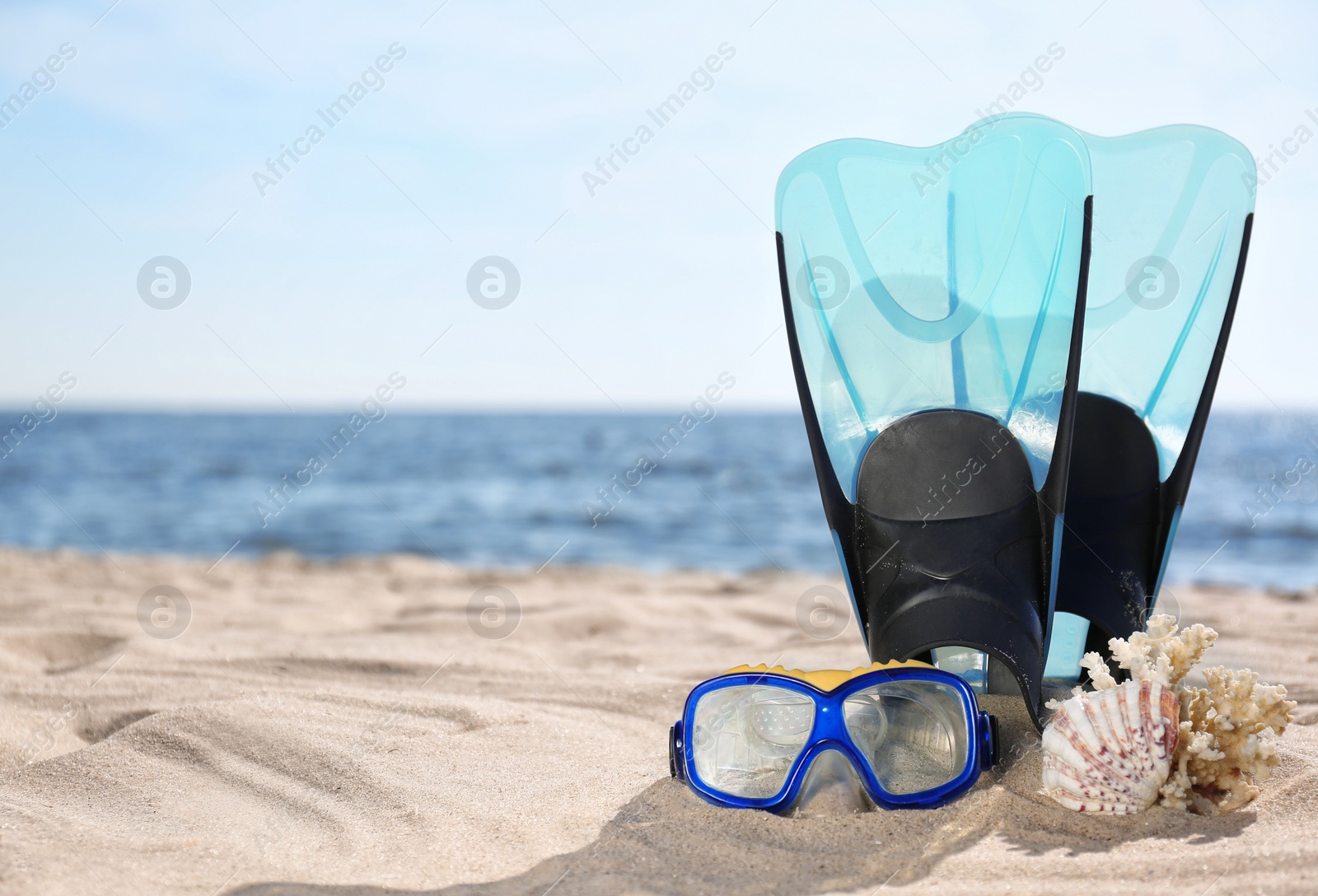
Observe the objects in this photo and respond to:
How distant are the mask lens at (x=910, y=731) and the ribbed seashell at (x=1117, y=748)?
0.20 m

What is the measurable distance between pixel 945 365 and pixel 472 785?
1.43 metres

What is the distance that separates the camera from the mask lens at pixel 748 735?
1812 millimetres

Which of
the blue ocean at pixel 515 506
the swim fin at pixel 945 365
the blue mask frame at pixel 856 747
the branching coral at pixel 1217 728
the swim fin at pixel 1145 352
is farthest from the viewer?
the blue ocean at pixel 515 506

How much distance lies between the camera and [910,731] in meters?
1.80

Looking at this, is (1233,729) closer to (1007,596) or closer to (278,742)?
(1007,596)

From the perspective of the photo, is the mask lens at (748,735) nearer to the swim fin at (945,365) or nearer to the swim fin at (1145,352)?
the swim fin at (945,365)

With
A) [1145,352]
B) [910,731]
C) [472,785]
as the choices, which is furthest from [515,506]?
[910,731]

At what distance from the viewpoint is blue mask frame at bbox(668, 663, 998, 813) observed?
5.65ft

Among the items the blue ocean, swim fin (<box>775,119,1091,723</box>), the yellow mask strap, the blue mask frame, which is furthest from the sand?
the blue ocean

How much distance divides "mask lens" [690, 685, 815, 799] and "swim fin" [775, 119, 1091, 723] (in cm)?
28

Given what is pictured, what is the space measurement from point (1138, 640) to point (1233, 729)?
202mm

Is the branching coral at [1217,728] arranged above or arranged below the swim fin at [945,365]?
below

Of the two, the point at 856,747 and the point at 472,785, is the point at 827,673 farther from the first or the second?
the point at 472,785

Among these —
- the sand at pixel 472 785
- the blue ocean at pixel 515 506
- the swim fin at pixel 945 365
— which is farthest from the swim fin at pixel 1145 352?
the blue ocean at pixel 515 506
